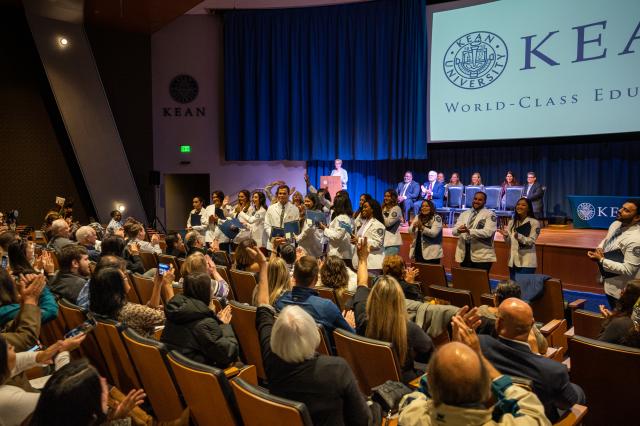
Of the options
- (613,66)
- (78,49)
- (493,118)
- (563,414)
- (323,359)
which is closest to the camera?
(323,359)

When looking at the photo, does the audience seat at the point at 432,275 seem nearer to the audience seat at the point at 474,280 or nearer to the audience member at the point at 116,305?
the audience seat at the point at 474,280

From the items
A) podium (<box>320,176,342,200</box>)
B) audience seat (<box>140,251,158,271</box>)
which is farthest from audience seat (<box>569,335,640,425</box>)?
podium (<box>320,176,342,200</box>)

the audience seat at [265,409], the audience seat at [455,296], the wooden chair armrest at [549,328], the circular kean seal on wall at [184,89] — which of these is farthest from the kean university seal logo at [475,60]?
the audience seat at [265,409]

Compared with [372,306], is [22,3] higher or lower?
higher

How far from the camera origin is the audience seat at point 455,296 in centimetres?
399

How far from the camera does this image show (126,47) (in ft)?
41.4

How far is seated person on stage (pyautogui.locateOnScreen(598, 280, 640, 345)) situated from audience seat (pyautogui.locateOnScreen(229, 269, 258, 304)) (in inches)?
102

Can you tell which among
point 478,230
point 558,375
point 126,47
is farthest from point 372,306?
point 126,47

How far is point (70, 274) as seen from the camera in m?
3.86

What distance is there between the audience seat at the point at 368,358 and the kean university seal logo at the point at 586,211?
781 cm

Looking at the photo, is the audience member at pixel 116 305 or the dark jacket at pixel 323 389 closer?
the dark jacket at pixel 323 389

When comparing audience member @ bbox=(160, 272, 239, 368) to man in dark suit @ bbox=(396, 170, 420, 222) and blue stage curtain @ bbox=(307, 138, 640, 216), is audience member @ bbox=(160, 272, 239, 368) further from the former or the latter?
man in dark suit @ bbox=(396, 170, 420, 222)

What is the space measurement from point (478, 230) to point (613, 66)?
4.65 metres

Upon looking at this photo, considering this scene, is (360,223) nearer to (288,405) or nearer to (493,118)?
(288,405)
